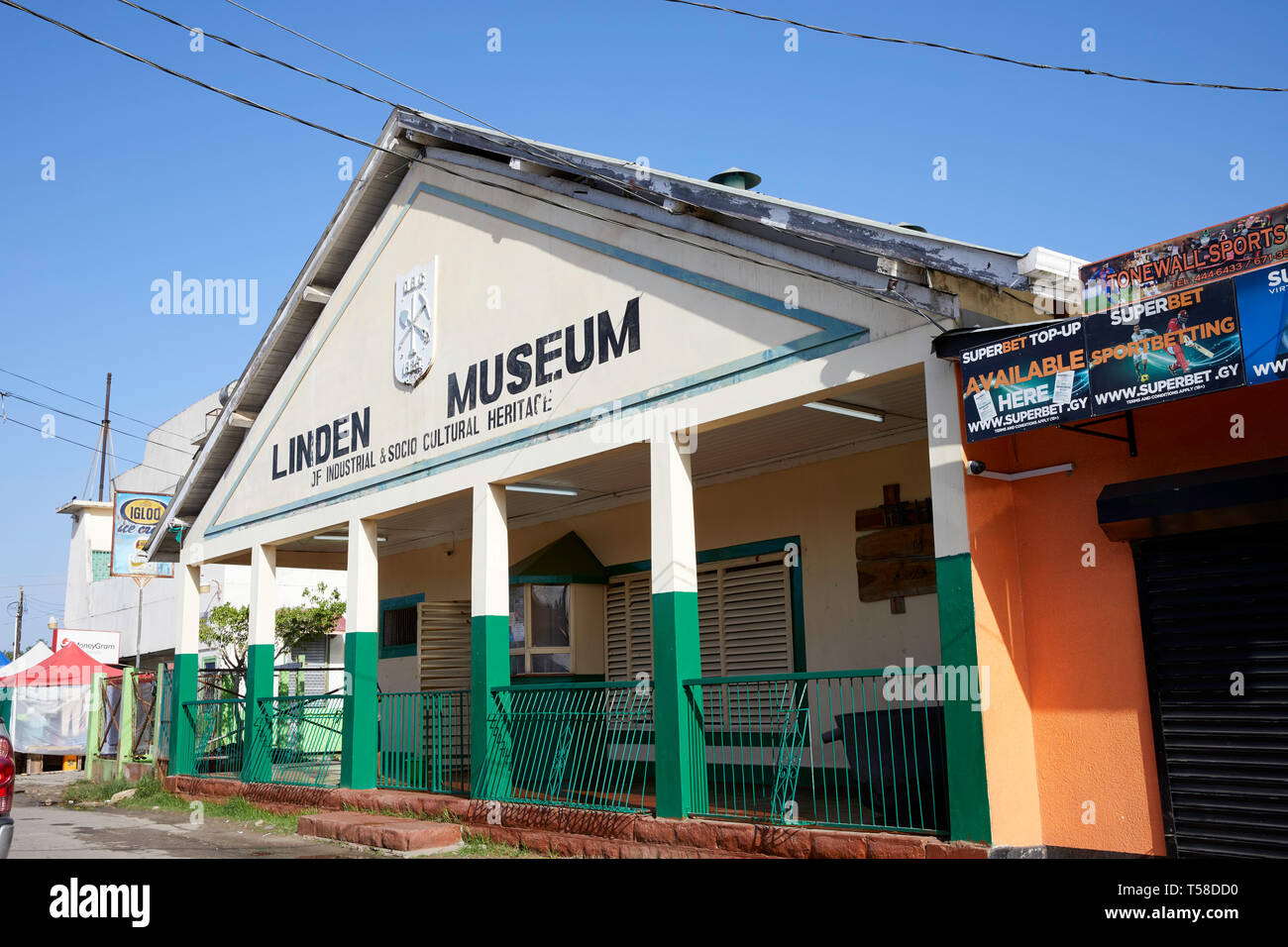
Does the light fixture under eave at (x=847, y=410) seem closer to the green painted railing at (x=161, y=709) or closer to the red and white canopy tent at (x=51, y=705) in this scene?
the green painted railing at (x=161, y=709)

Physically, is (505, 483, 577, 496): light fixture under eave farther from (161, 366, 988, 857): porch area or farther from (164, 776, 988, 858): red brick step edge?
(164, 776, 988, 858): red brick step edge

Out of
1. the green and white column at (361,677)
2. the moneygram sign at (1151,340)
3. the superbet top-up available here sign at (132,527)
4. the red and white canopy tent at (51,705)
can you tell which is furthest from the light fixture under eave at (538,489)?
the red and white canopy tent at (51,705)

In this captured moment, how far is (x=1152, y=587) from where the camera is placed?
7.00 m

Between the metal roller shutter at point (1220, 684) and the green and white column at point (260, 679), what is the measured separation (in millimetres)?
11071

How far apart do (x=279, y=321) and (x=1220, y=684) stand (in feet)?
40.0

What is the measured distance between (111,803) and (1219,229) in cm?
1630

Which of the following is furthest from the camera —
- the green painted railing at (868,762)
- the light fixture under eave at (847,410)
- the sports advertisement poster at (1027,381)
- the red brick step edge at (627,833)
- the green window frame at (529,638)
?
the green window frame at (529,638)

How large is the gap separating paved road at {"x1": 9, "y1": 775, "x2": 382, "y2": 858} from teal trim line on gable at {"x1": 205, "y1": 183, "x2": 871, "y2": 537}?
13.0 feet

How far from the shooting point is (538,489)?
12.7 metres

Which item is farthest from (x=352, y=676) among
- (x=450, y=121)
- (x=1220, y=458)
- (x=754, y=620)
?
(x=1220, y=458)

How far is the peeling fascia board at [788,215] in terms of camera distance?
23.4ft

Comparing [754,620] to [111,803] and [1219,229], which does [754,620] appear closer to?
[1219,229]

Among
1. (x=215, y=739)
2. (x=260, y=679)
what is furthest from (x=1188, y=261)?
(x=215, y=739)
